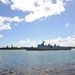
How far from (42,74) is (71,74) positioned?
4.47 metres

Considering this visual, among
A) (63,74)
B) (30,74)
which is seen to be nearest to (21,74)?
(30,74)

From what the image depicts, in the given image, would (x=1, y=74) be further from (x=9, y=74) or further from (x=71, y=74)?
(x=71, y=74)

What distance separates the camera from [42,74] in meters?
29.1

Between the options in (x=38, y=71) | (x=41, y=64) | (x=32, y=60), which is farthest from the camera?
(x=32, y=60)

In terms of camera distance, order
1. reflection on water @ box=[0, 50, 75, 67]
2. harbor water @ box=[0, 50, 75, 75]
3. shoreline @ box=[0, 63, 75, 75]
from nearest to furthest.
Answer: shoreline @ box=[0, 63, 75, 75] < harbor water @ box=[0, 50, 75, 75] < reflection on water @ box=[0, 50, 75, 67]

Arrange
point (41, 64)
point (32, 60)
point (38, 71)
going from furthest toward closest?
point (32, 60)
point (41, 64)
point (38, 71)

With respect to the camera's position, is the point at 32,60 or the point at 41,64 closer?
the point at 41,64

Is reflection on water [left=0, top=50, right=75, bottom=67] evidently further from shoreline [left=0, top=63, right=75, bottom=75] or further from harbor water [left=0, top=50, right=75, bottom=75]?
shoreline [left=0, top=63, right=75, bottom=75]

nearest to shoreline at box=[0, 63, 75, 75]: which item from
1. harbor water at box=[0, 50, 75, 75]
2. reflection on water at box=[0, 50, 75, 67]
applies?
harbor water at box=[0, 50, 75, 75]

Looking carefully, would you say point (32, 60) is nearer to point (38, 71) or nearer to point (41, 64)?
point (41, 64)

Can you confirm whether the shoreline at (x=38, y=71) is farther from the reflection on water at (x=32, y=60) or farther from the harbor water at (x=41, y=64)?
the reflection on water at (x=32, y=60)

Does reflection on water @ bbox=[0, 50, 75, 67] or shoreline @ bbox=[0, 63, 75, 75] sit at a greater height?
reflection on water @ bbox=[0, 50, 75, 67]

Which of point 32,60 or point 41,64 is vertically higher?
point 32,60

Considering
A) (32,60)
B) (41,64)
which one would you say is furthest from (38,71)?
(32,60)
